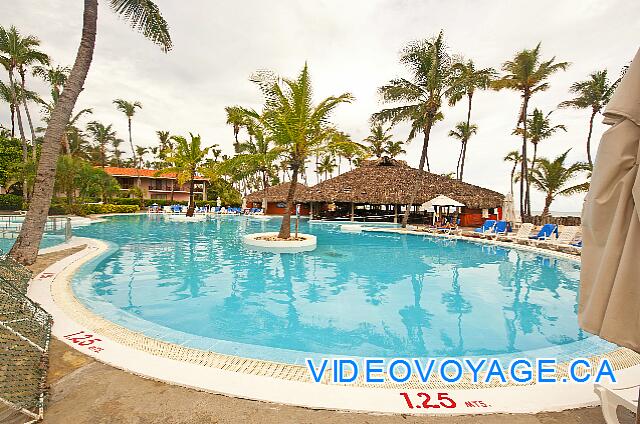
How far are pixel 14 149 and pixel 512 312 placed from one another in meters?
44.1

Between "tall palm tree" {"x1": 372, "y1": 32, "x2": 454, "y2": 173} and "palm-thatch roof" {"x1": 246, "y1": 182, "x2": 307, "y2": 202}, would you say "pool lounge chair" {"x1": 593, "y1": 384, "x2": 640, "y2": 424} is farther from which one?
"palm-thatch roof" {"x1": 246, "y1": 182, "x2": 307, "y2": 202}

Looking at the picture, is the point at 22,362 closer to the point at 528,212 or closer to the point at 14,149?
the point at 528,212

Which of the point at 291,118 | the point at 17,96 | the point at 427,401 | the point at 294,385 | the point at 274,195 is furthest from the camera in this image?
the point at 274,195

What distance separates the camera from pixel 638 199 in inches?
61.5

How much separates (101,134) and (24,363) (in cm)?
6677

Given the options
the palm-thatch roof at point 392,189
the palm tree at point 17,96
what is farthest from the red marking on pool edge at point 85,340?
the palm tree at point 17,96

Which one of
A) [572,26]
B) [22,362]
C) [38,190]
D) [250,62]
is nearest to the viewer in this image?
[22,362]

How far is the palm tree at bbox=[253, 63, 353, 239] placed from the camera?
14266 mm

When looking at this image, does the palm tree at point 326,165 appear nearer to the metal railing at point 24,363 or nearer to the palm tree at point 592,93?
the palm tree at point 592,93

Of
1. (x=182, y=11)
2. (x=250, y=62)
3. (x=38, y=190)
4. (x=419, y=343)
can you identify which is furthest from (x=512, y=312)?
(x=250, y=62)

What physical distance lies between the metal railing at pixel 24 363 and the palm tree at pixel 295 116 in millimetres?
11321

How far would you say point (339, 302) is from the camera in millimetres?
7004

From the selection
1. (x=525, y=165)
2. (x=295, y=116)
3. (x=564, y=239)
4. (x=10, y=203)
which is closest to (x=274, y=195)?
(x=10, y=203)

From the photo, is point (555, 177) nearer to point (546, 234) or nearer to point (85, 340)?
point (546, 234)
